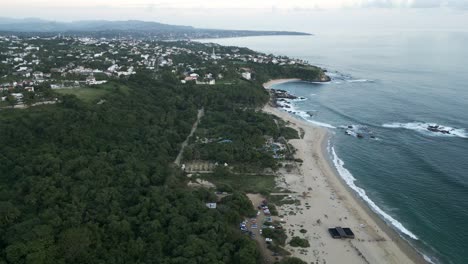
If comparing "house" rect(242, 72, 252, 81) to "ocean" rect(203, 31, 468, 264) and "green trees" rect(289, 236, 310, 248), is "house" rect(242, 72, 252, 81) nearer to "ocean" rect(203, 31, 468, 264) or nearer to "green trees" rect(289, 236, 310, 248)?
"ocean" rect(203, 31, 468, 264)

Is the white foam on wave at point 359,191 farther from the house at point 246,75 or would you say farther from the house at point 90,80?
the house at point 246,75

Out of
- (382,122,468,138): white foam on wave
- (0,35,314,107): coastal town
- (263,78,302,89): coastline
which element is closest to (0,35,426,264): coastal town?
(0,35,314,107): coastal town

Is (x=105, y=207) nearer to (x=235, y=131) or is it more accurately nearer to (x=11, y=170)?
(x=11, y=170)

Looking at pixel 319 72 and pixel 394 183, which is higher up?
pixel 319 72

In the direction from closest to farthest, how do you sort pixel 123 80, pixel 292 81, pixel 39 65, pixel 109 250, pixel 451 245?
pixel 109 250
pixel 451 245
pixel 123 80
pixel 39 65
pixel 292 81

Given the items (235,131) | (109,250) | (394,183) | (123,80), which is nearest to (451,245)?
(394,183)

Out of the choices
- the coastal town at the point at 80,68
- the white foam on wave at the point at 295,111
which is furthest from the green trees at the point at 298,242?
the coastal town at the point at 80,68
